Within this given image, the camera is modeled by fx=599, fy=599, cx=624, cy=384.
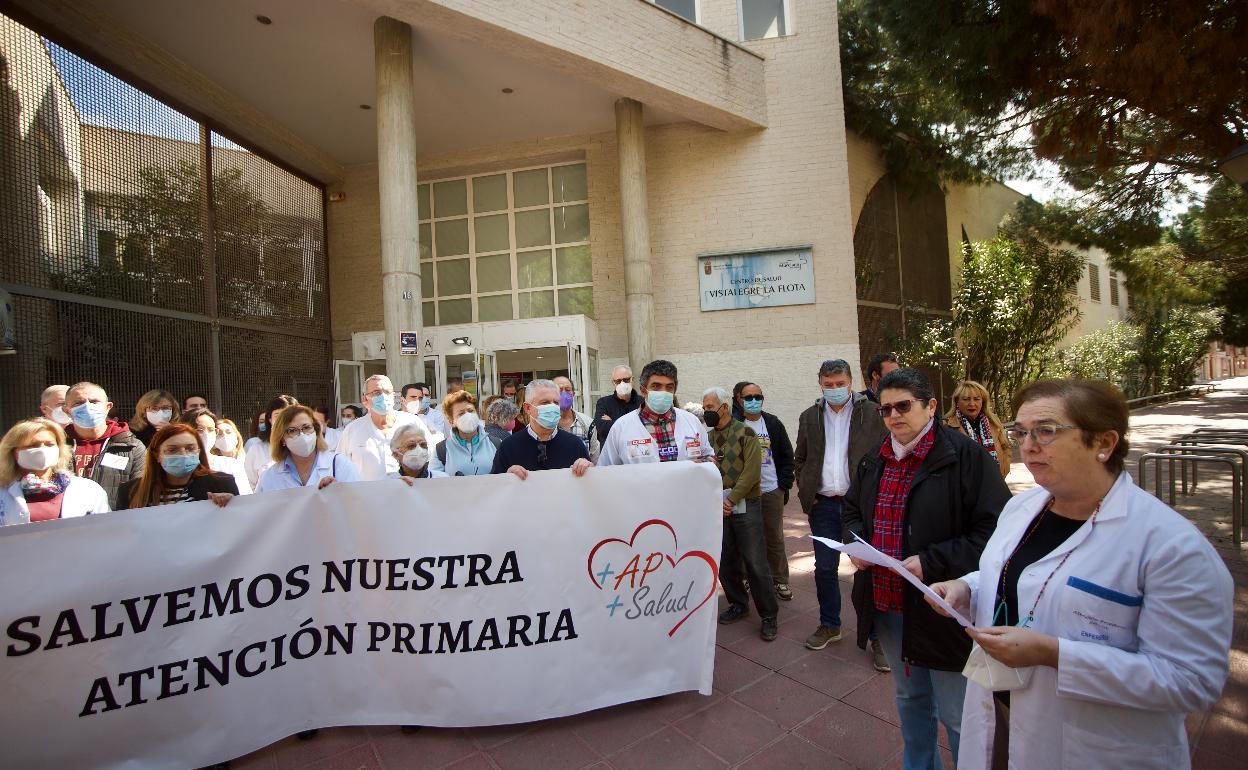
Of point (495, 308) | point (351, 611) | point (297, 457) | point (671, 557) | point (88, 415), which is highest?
point (495, 308)

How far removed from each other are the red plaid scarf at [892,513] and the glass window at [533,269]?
11699mm

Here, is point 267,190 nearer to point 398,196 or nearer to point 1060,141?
point 398,196

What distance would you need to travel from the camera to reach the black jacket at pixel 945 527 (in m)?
2.13

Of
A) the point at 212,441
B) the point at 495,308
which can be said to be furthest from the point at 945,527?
the point at 495,308

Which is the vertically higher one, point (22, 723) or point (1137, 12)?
point (1137, 12)

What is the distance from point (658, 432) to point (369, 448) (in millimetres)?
2486

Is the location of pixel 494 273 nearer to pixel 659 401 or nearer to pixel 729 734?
pixel 659 401

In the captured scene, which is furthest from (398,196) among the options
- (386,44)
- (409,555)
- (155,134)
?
(409,555)

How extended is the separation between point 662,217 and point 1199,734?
37.0 feet

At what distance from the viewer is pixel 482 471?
4.35 meters

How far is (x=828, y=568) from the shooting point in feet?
12.8

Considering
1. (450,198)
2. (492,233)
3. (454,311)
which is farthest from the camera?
(450,198)

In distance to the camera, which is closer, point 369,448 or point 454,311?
point 369,448

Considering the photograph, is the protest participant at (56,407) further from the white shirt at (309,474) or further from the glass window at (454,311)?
the glass window at (454,311)
